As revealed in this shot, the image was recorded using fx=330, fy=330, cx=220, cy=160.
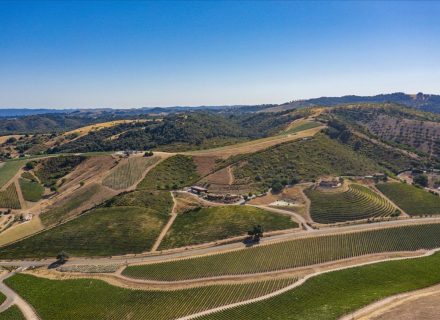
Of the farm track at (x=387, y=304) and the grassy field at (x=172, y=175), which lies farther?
the grassy field at (x=172, y=175)

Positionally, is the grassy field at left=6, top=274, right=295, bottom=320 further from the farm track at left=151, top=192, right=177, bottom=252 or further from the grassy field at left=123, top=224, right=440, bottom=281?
the farm track at left=151, top=192, right=177, bottom=252

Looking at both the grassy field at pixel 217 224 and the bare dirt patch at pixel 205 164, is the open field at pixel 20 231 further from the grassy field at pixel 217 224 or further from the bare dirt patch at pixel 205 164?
the bare dirt patch at pixel 205 164

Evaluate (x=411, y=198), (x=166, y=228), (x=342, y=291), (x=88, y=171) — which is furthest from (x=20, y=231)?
(x=411, y=198)

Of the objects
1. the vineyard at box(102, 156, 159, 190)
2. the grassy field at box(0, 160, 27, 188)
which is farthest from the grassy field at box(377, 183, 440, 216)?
the grassy field at box(0, 160, 27, 188)

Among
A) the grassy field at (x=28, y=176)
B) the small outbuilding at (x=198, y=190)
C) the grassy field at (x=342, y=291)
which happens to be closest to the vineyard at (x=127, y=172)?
the small outbuilding at (x=198, y=190)

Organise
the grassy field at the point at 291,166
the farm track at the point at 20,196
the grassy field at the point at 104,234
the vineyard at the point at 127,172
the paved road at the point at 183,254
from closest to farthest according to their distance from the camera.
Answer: the paved road at the point at 183,254 < the grassy field at the point at 104,234 < the farm track at the point at 20,196 < the vineyard at the point at 127,172 < the grassy field at the point at 291,166

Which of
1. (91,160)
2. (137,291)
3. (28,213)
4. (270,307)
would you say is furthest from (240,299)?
(91,160)

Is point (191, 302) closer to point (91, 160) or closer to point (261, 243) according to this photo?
point (261, 243)
